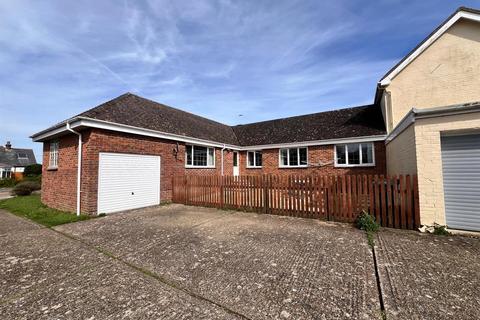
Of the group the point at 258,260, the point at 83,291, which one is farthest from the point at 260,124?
the point at 83,291

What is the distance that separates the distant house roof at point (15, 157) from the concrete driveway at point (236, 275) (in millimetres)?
49354

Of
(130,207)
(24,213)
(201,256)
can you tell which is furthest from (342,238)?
(24,213)

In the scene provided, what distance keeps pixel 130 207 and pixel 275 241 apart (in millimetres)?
6929

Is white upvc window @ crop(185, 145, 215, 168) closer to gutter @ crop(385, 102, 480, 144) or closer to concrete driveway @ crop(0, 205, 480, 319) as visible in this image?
concrete driveway @ crop(0, 205, 480, 319)

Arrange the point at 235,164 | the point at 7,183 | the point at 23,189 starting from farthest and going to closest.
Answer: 1. the point at 7,183
2. the point at 235,164
3. the point at 23,189

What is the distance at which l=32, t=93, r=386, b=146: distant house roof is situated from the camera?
9828mm

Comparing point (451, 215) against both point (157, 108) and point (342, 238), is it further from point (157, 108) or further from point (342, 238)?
point (157, 108)

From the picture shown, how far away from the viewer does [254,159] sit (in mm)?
17281

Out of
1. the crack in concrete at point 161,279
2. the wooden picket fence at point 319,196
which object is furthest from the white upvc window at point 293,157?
the crack in concrete at point 161,279

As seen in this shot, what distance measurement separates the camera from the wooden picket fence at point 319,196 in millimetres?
→ 5855

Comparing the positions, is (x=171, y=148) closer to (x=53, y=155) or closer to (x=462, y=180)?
(x=53, y=155)

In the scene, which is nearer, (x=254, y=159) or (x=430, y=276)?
(x=430, y=276)

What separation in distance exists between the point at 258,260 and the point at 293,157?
11.9 meters

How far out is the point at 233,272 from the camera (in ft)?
11.8
